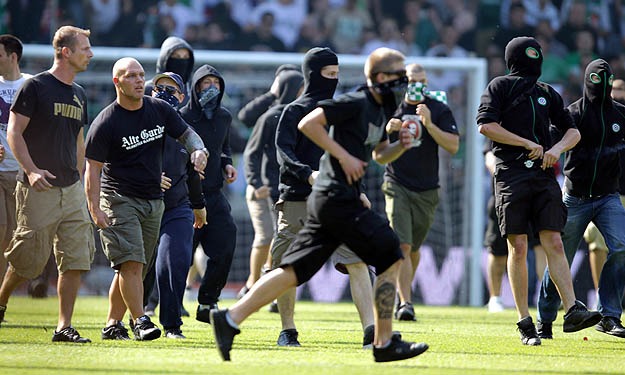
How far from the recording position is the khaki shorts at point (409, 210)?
11.6 meters

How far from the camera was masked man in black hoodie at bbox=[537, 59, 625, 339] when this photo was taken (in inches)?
380

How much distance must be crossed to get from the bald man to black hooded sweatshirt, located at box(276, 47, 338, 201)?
2.14 feet

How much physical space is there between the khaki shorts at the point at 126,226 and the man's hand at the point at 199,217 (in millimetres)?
794

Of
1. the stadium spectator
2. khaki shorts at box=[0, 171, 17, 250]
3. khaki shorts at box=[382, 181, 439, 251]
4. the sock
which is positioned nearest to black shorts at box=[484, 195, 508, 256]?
khaki shorts at box=[382, 181, 439, 251]

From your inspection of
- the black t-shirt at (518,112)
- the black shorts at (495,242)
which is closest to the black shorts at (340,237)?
the black t-shirt at (518,112)

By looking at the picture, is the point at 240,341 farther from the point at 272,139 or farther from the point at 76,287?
the point at 272,139

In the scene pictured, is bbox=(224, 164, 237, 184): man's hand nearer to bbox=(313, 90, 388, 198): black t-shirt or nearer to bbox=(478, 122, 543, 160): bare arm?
bbox=(478, 122, 543, 160): bare arm

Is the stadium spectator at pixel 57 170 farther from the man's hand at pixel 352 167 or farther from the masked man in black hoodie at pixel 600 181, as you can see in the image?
the masked man in black hoodie at pixel 600 181

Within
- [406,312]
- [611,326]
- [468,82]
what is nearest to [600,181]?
[611,326]

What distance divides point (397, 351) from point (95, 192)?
2642 millimetres

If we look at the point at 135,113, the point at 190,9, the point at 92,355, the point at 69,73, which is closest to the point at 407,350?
the point at 92,355

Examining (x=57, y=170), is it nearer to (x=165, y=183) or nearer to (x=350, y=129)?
(x=165, y=183)

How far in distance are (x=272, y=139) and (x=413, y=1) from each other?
9445mm

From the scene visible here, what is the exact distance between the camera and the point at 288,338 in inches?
330
